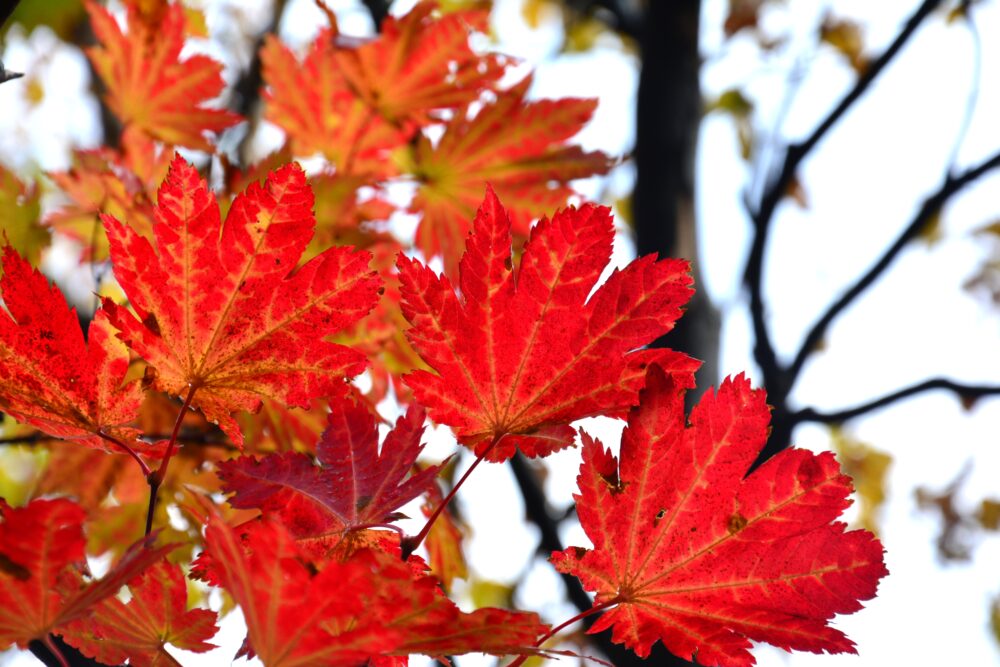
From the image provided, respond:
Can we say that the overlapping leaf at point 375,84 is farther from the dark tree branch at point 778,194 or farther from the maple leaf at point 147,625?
the maple leaf at point 147,625

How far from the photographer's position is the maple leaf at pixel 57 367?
58 centimetres

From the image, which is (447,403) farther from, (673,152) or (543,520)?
(673,152)

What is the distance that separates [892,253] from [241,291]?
4.38 feet

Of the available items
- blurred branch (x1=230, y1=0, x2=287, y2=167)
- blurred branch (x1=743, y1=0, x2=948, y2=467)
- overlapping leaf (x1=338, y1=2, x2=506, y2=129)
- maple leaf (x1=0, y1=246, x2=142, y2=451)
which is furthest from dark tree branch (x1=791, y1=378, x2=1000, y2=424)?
blurred branch (x1=230, y1=0, x2=287, y2=167)

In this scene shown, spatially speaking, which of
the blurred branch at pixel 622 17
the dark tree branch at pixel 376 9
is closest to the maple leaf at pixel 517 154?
the dark tree branch at pixel 376 9

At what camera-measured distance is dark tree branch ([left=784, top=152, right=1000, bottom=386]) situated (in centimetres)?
154

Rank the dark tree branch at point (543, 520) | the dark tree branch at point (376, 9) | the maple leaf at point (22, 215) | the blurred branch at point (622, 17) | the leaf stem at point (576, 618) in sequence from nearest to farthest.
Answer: the leaf stem at point (576, 618)
the maple leaf at point (22, 215)
the dark tree branch at point (543, 520)
the dark tree branch at point (376, 9)
the blurred branch at point (622, 17)

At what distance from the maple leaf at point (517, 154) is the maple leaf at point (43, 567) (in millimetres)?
884

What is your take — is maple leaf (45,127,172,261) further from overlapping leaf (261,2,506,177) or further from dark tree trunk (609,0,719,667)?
dark tree trunk (609,0,719,667)

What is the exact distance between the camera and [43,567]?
44 cm

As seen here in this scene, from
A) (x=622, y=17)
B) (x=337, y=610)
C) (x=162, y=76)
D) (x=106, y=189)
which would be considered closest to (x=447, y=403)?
(x=337, y=610)

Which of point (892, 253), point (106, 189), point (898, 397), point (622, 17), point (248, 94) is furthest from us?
point (248, 94)

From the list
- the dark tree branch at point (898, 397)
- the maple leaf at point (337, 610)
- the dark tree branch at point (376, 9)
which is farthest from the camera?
the dark tree branch at point (376, 9)

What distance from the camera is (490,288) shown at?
601 mm
